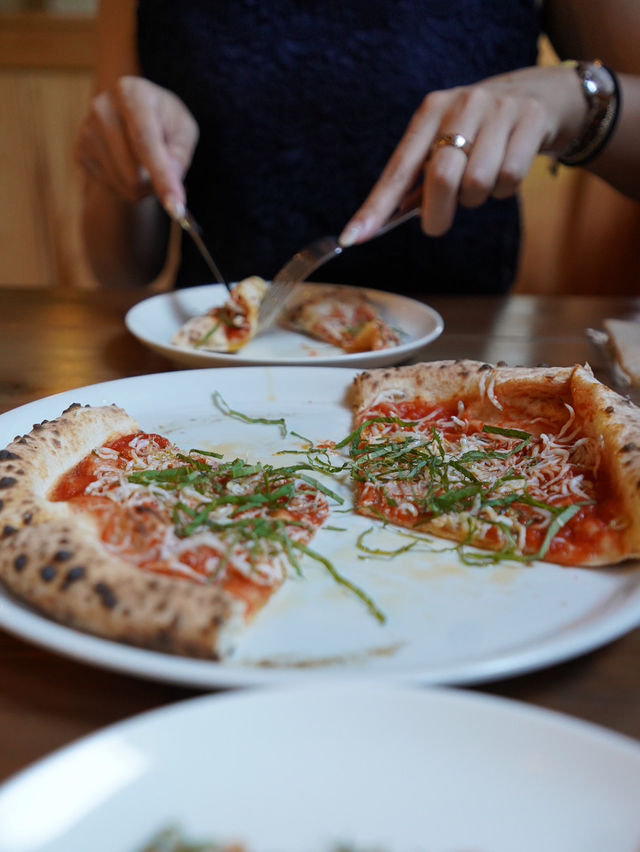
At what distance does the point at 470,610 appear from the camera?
32.5 inches

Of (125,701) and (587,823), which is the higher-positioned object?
(587,823)

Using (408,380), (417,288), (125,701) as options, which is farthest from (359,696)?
(417,288)

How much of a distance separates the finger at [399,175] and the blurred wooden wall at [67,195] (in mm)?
2540

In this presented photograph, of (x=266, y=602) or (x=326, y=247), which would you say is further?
(x=326, y=247)

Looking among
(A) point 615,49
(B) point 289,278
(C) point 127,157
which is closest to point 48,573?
(B) point 289,278

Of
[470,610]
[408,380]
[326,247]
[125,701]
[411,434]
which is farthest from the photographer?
[326,247]

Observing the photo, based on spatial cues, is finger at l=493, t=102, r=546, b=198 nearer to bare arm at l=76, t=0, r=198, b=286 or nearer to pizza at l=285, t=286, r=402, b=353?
pizza at l=285, t=286, r=402, b=353

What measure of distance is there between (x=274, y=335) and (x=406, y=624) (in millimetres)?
1229

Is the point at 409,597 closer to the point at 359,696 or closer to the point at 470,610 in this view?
the point at 470,610

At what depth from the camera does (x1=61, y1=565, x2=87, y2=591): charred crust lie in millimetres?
758

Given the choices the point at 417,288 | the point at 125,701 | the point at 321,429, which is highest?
the point at 125,701

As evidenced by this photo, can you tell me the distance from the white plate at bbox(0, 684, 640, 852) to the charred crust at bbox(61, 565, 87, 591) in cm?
29

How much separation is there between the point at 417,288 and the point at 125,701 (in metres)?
2.19

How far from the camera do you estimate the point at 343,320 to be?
73.8 inches
